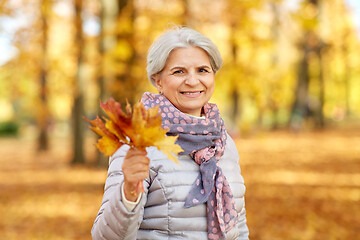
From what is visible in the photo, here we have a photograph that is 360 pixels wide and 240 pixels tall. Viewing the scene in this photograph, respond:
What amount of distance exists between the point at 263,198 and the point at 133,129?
7162 mm

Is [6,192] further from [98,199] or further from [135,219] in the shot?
[135,219]

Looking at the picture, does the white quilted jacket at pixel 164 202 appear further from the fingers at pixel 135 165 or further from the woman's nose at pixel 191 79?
the woman's nose at pixel 191 79

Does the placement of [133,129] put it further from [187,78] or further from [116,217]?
[187,78]

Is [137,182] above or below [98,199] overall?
above

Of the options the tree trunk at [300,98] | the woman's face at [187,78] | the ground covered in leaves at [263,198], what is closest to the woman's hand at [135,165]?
the woman's face at [187,78]

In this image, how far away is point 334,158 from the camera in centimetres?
1350

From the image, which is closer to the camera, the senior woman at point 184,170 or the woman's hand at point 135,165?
the woman's hand at point 135,165

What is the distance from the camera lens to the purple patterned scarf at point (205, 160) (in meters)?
1.98

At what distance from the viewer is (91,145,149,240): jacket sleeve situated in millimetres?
1730

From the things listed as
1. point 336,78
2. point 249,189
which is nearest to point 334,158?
point 249,189

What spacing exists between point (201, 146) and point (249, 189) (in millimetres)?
7484

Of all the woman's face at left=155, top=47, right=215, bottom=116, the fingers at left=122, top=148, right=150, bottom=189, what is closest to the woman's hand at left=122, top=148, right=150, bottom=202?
the fingers at left=122, top=148, right=150, bottom=189

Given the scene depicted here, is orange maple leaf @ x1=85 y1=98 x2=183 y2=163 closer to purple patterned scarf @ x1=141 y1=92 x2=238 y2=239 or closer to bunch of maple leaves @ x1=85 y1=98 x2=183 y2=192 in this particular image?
bunch of maple leaves @ x1=85 y1=98 x2=183 y2=192

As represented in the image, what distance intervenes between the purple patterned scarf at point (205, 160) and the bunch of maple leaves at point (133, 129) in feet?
1.23
